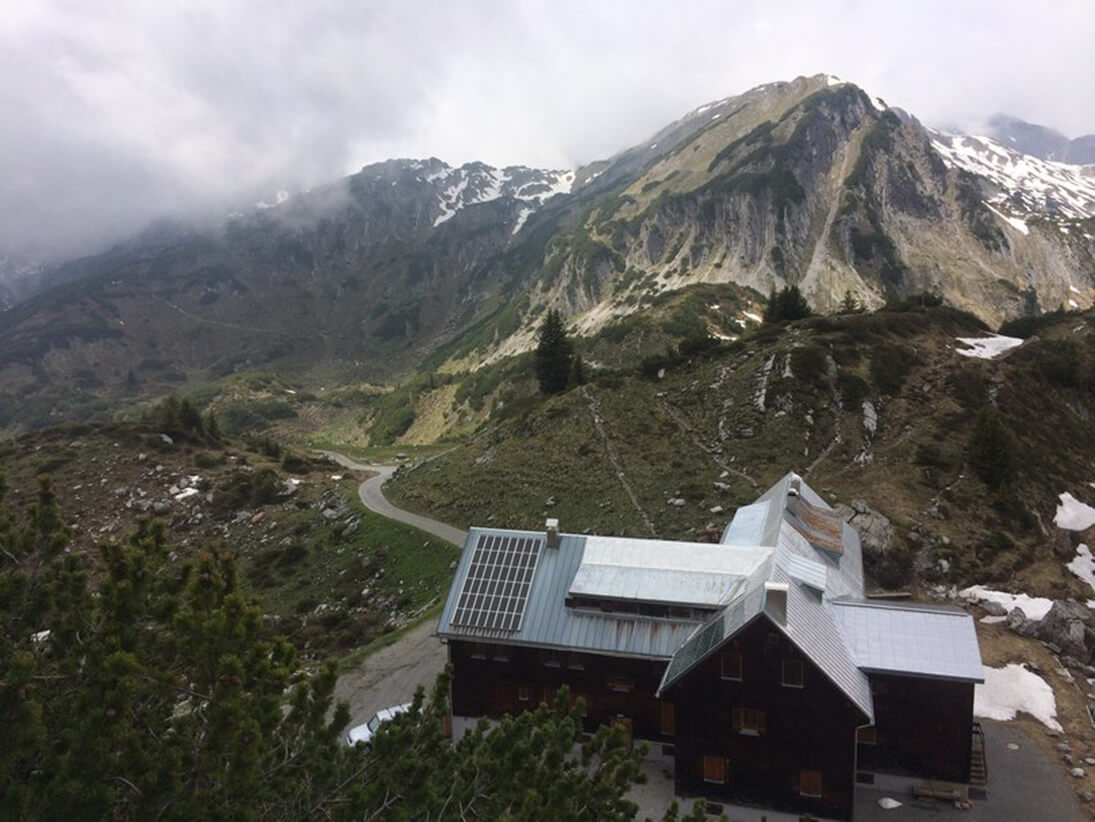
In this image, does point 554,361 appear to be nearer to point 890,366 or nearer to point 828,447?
point 828,447

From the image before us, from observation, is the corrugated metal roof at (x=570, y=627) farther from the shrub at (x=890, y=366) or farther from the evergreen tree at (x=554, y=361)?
the evergreen tree at (x=554, y=361)

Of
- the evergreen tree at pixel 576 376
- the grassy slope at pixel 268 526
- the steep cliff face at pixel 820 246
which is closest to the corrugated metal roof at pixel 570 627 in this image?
the grassy slope at pixel 268 526

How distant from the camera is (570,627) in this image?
25812 mm

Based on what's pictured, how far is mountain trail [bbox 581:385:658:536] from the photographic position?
4676cm

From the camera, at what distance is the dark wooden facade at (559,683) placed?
25078 mm

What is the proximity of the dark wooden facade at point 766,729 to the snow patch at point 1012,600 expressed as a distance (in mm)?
18865

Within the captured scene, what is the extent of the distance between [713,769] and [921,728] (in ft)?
24.7

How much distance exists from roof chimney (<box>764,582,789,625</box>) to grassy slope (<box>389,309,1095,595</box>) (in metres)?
19.6

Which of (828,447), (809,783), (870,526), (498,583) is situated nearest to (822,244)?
(828,447)

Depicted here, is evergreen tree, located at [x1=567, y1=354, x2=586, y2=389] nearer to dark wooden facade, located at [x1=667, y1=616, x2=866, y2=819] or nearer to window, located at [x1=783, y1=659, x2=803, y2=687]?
dark wooden facade, located at [x1=667, y1=616, x2=866, y2=819]

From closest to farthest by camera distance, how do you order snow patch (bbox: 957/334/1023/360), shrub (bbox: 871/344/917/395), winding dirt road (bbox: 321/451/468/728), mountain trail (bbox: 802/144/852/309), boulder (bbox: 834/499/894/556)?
winding dirt road (bbox: 321/451/468/728) → boulder (bbox: 834/499/894/556) → shrub (bbox: 871/344/917/395) → snow patch (bbox: 957/334/1023/360) → mountain trail (bbox: 802/144/852/309)

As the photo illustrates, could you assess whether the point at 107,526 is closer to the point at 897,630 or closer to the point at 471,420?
the point at 897,630

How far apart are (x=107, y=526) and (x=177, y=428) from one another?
21.6 metres

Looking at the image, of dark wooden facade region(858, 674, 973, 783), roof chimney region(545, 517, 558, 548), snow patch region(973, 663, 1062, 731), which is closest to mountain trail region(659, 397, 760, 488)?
snow patch region(973, 663, 1062, 731)
